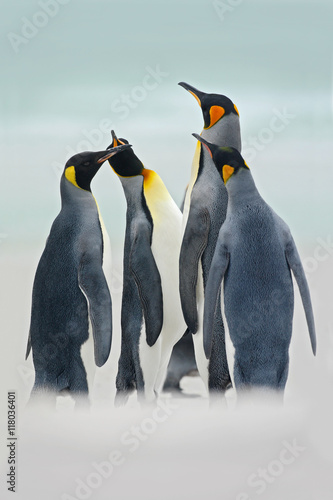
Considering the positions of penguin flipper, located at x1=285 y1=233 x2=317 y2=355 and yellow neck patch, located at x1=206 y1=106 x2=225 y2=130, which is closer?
penguin flipper, located at x1=285 y1=233 x2=317 y2=355

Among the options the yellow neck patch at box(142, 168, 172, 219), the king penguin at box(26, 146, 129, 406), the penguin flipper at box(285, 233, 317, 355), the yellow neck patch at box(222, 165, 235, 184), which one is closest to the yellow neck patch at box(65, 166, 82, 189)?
the king penguin at box(26, 146, 129, 406)

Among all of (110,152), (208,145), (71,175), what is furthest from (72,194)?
(208,145)

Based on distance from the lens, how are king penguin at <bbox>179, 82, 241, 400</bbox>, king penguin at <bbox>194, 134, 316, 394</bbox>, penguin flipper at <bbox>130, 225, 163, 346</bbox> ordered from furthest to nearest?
penguin flipper at <bbox>130, 225, 163, 346</bbox> < king penguin at <bbox>179, 82, 241, 400</bbox> < king penguin at <bbox>194, 134, 316, 394</bbox>

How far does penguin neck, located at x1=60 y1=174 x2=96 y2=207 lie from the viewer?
2080 millimetres

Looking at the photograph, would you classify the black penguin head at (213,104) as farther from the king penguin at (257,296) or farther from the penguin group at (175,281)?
the king penguin at (257,296)

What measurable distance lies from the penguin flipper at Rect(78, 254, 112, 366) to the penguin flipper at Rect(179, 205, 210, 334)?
0.78 ft

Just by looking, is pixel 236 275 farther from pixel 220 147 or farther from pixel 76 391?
pixel 76 391

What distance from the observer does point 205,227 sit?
204cm

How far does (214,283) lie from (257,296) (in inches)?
5.2

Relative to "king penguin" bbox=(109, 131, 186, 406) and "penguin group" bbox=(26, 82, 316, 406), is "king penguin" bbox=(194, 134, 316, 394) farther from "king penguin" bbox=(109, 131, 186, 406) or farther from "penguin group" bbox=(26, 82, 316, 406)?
"king penguin" bbox=(109, 131, 186, 406)

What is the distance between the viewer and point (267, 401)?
1.91 meters

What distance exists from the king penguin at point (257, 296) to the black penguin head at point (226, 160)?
0.13 metres

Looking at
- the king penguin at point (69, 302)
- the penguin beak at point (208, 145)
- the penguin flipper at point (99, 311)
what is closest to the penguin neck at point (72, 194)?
the king penguin at point (69, 302)

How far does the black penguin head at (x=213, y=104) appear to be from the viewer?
2.05 m
